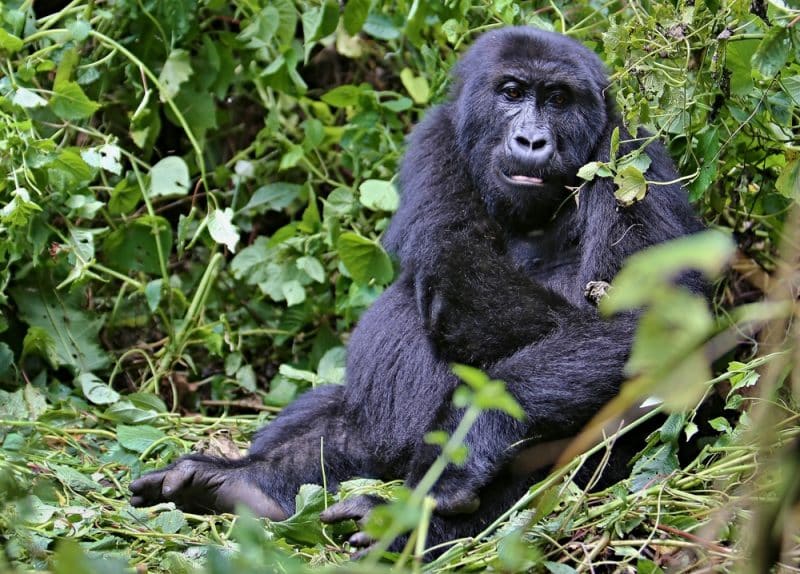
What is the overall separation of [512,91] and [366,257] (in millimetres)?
1020

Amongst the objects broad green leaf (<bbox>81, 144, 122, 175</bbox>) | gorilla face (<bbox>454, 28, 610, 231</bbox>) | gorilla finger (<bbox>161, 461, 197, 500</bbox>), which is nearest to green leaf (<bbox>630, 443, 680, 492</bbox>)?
gorilla face (<bbox>454, 28, 610, 231</bbox>)

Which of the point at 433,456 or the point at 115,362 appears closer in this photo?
the point at 433,456

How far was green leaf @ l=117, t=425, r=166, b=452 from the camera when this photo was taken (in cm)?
406

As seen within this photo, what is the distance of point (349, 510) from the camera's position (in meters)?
3.20

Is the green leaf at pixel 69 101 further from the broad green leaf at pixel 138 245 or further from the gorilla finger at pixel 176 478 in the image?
the gorilla finger at pixel 176 478

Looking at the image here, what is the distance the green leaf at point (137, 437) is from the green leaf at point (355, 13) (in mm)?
2033

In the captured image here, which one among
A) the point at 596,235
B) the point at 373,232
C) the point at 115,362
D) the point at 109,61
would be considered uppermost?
the point at 109,61

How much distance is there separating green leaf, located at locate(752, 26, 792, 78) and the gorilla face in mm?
805

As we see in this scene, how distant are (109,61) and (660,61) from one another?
264cm

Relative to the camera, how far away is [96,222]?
16.4ft

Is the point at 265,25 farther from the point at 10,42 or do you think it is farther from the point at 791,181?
the point at 791,181

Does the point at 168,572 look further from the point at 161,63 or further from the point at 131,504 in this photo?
the point at 161,63

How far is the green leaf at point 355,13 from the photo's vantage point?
4.72 meters

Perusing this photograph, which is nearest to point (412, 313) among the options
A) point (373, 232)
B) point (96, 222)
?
point (373, 232)
